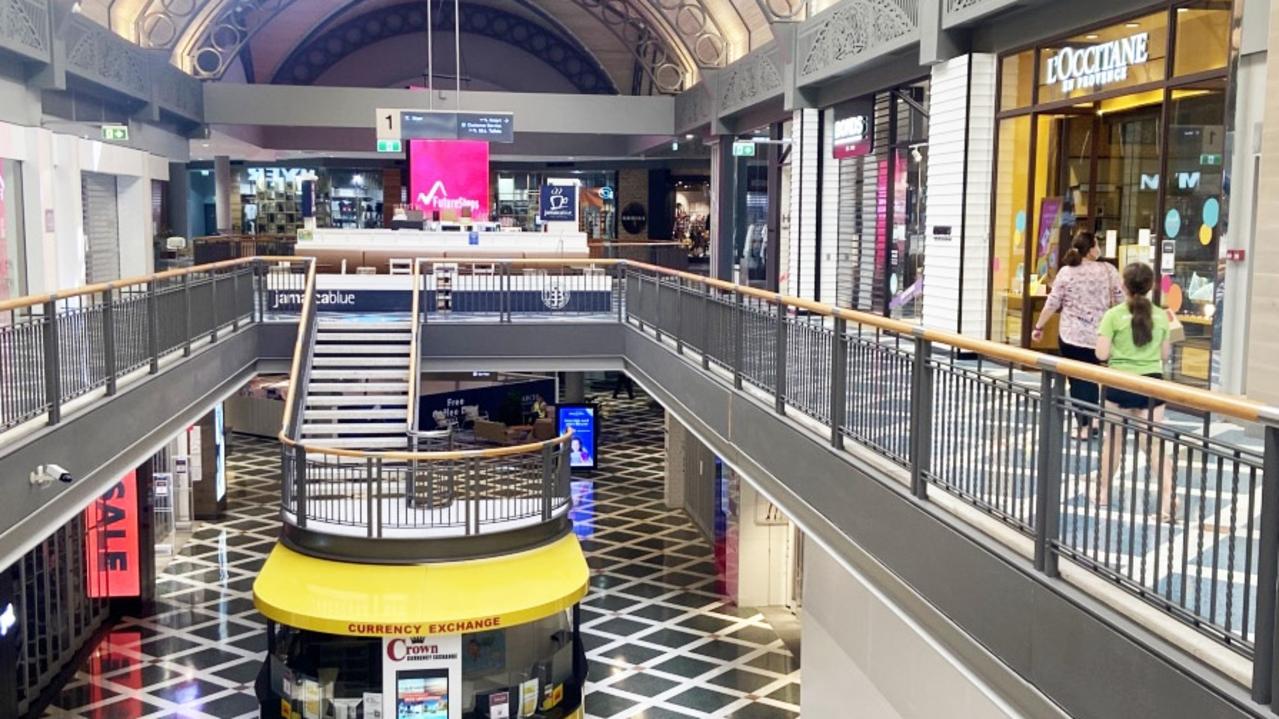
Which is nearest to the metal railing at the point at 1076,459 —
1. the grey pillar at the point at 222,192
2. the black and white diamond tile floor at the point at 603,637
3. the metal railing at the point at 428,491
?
the metal railing at the point at 428,491

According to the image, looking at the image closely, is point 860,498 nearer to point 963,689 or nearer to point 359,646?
point 963,689

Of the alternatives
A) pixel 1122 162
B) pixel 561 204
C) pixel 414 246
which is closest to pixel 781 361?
pixel 1122 162

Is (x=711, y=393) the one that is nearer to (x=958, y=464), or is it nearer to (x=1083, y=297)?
(x=1083, y=297)

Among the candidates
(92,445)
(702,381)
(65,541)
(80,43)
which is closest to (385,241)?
(80,43)

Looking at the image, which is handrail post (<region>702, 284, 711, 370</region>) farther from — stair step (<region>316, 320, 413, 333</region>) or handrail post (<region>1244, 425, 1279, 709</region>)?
handrail post (<region>1244, 425, 1279, 709</region>)

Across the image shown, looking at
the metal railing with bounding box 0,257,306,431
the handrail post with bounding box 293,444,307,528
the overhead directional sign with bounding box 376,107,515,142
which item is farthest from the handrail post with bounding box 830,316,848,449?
the overhead directional sign with bounding box 376,107,515,142

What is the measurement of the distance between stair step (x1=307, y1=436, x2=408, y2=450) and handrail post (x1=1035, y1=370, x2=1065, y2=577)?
12326 mm

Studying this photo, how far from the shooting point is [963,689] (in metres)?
7.64

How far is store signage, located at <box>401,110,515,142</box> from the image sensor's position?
23875 millimetres

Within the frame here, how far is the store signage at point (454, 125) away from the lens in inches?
940

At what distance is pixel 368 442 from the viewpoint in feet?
54.1

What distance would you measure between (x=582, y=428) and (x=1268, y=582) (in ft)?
81.2

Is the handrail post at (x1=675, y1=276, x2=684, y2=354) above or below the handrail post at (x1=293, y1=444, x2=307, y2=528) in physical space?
above

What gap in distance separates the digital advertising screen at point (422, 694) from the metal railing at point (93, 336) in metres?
4.27
